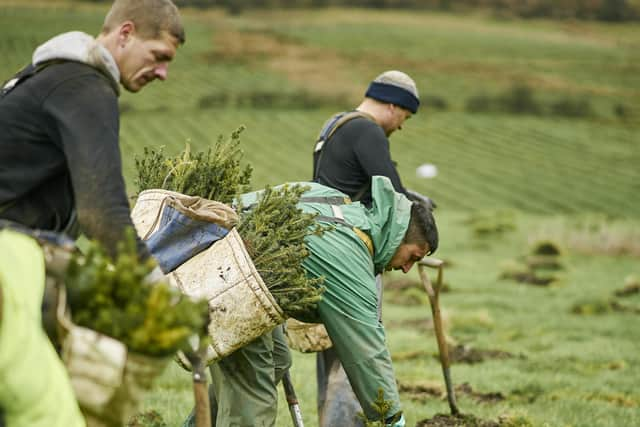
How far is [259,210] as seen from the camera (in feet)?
15.8

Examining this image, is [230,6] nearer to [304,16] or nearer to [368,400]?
[304,16]

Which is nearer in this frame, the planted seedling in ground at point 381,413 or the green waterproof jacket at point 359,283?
the planted seedling in ground at point 381,413

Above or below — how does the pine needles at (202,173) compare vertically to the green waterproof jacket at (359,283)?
above

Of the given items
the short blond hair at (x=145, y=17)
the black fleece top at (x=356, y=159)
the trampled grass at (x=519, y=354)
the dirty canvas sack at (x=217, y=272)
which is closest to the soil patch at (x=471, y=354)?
the trampled grass at (x=519, y=354)

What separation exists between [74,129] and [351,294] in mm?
1917

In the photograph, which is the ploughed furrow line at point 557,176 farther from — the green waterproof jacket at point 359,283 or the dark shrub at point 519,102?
the green waterproof jacket at point 359,283

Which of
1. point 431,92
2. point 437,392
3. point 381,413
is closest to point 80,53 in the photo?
point 381,413

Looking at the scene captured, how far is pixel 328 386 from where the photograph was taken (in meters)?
6.50

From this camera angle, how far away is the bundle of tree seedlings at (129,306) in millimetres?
2822

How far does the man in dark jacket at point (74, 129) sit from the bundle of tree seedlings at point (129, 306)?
0.51 m

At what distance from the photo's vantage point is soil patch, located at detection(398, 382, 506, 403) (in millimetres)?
8649

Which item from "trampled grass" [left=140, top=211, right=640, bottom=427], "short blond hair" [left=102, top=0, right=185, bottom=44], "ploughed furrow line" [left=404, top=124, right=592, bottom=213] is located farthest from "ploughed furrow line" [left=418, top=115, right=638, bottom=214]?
"short blond hair" [left=102, top=0, right=185, bottom=44]

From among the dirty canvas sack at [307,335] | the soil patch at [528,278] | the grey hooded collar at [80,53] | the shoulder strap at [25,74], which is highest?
the grey hooded collar at [80,53]

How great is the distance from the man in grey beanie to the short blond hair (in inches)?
116
